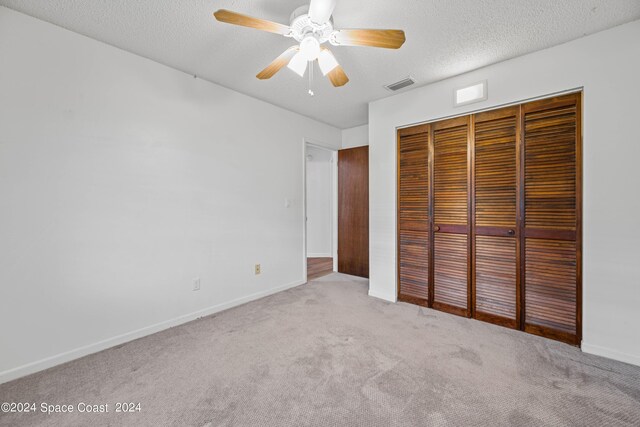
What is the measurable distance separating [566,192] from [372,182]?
177cm

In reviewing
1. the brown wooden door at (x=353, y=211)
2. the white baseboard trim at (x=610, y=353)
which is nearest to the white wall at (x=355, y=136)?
the brown wooden door at (x=353, y=211)

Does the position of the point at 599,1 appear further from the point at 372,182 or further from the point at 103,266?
the point at 103,266

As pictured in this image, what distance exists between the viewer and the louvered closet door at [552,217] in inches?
81.7

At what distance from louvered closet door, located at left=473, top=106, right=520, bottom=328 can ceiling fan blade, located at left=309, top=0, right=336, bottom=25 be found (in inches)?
73.7

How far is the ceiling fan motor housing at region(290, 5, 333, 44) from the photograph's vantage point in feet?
5.00

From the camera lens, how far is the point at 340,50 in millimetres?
2117

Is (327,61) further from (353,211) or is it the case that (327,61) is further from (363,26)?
(353,211)

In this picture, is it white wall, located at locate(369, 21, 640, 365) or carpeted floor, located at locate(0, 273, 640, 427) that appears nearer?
carpeted floor, located at locate(0, 273, 640, 427)

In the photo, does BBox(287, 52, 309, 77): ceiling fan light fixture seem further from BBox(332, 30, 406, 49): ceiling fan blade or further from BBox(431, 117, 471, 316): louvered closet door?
BBox(431, 117, 471, 316): louvered closet door

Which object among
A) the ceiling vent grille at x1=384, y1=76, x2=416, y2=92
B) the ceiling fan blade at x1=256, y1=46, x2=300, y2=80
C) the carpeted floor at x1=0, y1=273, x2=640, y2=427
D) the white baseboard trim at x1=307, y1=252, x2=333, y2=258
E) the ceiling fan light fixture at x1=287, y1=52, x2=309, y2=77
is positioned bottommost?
the carpeted floor at x1=0, y1=273, x2=640, y2=427

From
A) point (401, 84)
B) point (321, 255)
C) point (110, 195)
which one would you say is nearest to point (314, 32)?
point (401, 84)

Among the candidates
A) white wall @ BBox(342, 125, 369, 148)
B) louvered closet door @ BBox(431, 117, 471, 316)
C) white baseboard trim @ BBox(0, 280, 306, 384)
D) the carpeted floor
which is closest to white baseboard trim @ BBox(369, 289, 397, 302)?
louvered closet door @ BBox(431, 117, 471, 316)

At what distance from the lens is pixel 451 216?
2.69 m

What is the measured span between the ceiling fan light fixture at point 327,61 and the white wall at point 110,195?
148 centimetres
